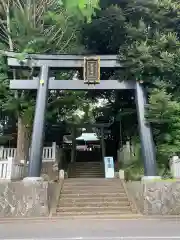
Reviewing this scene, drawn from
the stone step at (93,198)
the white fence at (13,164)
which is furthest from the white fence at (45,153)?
the stone step at (93,198)

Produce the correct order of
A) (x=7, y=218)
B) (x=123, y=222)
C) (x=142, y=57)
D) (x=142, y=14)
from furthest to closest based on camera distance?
(x=142, y=14) < (x=142, y=57) < (x=7, y=218) < (x=123, y=222)

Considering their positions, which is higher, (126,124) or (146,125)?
(126,124)

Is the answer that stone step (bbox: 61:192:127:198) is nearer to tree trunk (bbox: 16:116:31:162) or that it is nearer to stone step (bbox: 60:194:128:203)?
stone step (bbox: 60:194:128:203)

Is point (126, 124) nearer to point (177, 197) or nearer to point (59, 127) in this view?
point (59, 127)

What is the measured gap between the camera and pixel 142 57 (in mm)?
11141

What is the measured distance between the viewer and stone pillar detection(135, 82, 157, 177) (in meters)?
10.7

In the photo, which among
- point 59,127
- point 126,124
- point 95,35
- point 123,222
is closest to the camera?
point 123,222

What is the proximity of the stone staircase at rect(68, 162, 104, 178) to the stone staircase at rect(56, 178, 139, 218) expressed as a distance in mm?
4631

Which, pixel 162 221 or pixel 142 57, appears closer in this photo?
pixel 162 221

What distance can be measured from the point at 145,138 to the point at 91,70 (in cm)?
345

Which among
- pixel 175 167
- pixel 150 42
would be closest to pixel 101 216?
pixel 175 167

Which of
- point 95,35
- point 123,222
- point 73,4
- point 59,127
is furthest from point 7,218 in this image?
point 59,127

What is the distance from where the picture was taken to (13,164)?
437 inches

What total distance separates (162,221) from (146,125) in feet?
12.2
